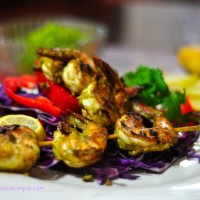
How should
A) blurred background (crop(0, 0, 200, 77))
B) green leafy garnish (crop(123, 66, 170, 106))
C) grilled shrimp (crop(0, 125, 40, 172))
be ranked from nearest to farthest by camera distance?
1. grilled shrimp (crop(0, 125, 40, 172))
2. green leafy garnish (crop(123, 66, 170, 106))
3. blurred background (crop(0, 0, 200, 77))

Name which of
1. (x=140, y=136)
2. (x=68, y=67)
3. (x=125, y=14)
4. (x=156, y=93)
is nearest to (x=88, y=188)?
(x=140, y=136)

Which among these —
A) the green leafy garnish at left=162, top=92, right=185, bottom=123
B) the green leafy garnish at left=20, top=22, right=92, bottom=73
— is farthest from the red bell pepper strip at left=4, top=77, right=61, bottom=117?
the green leafy garnish at left=20, top=22, right=92, bottom=73

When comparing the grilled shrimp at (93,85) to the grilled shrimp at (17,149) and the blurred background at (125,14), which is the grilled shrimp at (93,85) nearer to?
the grilled shrimp at (17,149)

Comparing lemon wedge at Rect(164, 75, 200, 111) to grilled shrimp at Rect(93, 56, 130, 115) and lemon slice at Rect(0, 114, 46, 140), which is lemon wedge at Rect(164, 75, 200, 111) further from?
lemon slice at Rect(0, 114, 46, 140)

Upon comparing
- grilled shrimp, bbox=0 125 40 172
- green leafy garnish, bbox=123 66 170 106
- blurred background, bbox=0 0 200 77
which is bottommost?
grilled shrimp, bbox=0 125 40 172

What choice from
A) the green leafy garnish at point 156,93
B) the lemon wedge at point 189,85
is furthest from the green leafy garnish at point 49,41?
the green leafy garnish at point 156,93

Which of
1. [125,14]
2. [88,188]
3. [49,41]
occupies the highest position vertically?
[125,14]

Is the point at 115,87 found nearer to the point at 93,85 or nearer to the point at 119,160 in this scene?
the point at 93,85

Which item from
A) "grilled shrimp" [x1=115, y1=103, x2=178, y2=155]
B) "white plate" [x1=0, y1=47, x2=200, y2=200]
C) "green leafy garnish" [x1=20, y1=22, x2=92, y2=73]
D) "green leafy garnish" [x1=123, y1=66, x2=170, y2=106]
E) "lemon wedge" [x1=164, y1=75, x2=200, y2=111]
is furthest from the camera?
"green leafy garnish" [x1=20, y1=22, x2=92, y2=73]
